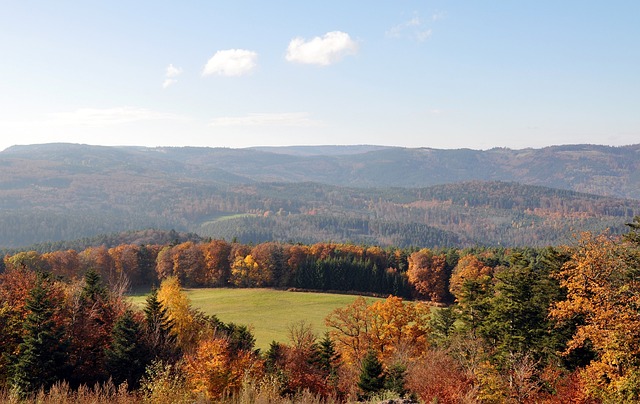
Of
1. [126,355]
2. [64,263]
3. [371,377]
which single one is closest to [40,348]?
[126,355]

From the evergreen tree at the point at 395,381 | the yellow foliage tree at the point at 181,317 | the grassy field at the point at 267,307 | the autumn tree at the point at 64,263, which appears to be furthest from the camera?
the autumn tree at the point at 64,263

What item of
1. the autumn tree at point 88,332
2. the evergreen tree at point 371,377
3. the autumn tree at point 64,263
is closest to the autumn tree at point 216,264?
the autumn tree at point 64,263

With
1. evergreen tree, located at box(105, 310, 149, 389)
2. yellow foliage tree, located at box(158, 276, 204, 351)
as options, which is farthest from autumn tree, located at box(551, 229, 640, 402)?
Result: yellow foliage tree, located at box(158, 276, 204, 351)

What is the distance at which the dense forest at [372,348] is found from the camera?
2291 centimetres

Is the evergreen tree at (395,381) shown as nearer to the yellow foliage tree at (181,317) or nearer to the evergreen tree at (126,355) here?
the evergreen tree at (126,355)

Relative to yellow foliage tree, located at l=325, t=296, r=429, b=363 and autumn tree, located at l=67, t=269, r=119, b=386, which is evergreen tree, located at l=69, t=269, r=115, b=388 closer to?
autumn tree, located at l=67, t=269, r=119, b=386

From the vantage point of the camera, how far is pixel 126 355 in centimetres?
3119

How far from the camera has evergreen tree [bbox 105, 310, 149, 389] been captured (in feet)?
101

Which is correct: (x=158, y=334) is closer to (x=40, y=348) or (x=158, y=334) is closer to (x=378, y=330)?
(x=40, y=348)

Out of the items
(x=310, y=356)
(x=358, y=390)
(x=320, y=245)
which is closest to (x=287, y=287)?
(x=320, y=245)

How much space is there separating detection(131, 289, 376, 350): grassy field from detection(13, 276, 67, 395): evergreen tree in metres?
32.4

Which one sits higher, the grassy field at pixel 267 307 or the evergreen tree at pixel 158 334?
the evergreen tree at pixel 158 334

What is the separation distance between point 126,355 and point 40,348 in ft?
18.5

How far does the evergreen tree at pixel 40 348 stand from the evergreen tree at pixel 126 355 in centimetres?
310
